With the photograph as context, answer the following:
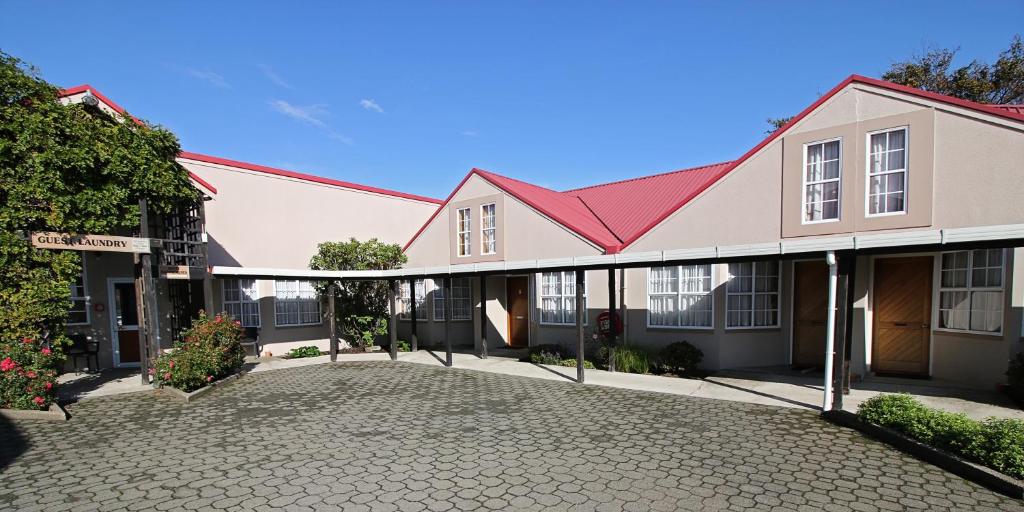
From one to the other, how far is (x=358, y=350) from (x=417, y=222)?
641 cm

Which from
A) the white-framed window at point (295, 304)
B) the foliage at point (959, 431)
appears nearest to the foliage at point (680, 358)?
the foliage at point (959, 431)

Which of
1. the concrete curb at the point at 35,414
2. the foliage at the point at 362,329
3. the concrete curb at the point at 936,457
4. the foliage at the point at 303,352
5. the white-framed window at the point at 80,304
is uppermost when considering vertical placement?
the white-framed window at the point at 80,304

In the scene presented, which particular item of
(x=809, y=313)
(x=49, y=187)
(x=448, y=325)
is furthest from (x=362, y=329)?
(x=809, y=313)

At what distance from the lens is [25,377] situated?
7.57m

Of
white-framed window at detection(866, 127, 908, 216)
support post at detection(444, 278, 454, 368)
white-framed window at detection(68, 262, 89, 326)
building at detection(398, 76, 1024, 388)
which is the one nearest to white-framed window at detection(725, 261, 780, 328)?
building at detection(398, 76, 1024, 388)

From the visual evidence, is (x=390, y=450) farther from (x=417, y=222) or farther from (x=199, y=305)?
(x=417, y=222)

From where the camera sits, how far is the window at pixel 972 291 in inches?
312

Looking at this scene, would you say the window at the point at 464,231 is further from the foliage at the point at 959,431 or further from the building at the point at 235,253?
the foliage at the point at 959,431

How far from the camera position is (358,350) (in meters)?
15.1

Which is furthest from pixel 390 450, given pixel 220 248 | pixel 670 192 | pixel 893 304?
pixel 670 192

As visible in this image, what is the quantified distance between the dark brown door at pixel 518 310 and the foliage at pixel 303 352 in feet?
20.0

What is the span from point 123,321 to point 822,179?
16.5 m

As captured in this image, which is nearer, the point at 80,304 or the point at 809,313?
the point at 809,313

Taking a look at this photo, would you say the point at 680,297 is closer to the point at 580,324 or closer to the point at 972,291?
the point at 580,324
